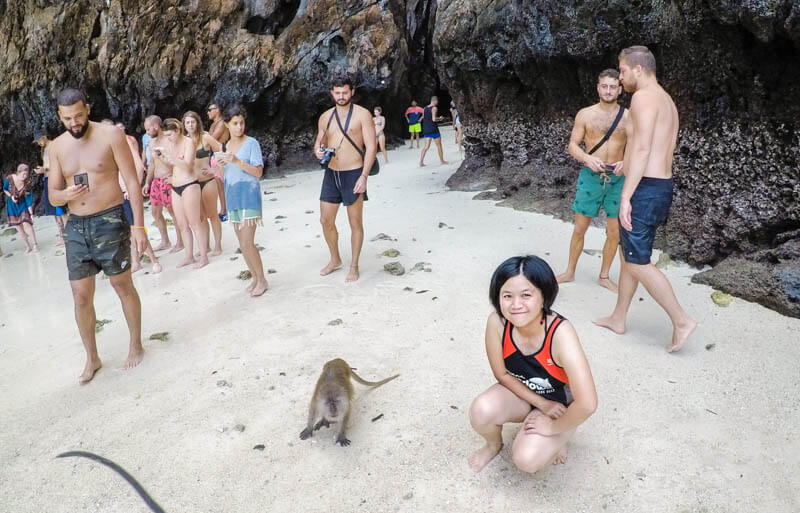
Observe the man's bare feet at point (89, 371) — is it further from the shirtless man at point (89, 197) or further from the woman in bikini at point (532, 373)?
the woman in bikini at point (532, 373)

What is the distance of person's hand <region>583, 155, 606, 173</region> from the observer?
4132mm

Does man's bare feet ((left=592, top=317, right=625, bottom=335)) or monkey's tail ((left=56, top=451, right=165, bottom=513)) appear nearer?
monkey's tail ((left=56, top=451, right=165, bottom=513))

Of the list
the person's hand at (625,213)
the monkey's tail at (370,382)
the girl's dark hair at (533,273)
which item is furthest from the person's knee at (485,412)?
the person's hand at (625,213)

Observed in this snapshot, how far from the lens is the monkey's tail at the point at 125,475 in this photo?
241 cm

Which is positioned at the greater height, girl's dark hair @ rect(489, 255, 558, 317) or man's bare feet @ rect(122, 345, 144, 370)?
girl's dark hair @ rect(489, 255, 558, 317)

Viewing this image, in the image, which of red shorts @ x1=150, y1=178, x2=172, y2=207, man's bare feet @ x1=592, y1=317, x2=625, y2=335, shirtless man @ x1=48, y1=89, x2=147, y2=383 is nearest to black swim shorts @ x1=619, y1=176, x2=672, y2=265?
man's bare feet @ x1=592, y1=317, x2=625, y2=335

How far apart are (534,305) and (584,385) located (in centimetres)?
35

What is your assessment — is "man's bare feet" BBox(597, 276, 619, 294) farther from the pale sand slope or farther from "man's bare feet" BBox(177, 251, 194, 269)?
"man's bare feet" BBox(177, 251, 194, 269)

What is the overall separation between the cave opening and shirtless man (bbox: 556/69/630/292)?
12472 mm

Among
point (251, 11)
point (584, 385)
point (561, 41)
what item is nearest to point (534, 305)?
point (584, 385)

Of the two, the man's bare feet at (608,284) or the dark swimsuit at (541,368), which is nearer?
the dark swimsuit at (541,368)

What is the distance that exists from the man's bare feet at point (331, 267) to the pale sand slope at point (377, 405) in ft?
0.34

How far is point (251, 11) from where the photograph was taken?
1423cm

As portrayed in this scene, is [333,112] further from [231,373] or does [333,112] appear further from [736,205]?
[736,205]
